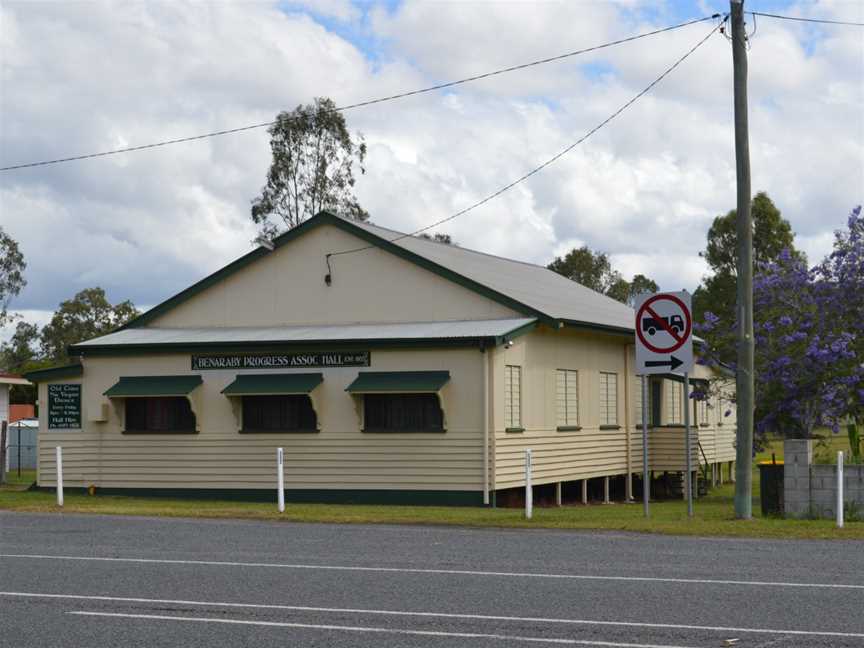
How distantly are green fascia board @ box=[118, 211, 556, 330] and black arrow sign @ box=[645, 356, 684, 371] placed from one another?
7921mm

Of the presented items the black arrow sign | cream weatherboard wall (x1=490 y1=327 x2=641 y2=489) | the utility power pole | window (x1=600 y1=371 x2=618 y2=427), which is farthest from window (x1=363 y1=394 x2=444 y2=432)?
the black arrow sign

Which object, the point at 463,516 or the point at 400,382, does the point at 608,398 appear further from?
the point at 463,516

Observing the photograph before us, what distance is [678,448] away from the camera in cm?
3095

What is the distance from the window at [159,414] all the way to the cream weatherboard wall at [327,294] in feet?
7.03

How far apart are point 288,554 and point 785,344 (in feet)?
51.7

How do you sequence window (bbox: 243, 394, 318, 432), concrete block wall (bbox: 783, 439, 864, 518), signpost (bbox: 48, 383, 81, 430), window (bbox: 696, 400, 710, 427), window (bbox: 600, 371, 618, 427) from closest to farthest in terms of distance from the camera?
concrete block wall (bbox: 783, 439, 864, 518) < window (bbox: 243, 394, 318, 432) < signpost (bbox: 48, 383, 81, 430) < window (bbox: 600, 371, 618, 427) < window (bbox: 696, 400, 710, 427)

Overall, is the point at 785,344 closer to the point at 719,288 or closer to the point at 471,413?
the point at 471,413

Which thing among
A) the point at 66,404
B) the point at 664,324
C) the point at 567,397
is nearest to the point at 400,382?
the point at 567,397

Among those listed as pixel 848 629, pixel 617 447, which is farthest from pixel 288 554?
pixel 617 447

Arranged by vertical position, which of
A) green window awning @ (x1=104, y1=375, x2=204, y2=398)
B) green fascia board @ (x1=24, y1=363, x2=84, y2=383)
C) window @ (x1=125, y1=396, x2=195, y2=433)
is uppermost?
green fascia board @ (x1=24, y1=363, x2=84, y2=383)

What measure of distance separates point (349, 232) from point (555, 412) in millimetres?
5747

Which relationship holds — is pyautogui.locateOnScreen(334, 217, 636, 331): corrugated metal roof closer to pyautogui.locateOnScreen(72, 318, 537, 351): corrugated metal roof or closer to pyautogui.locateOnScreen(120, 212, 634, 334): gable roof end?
pyautogui.locateOnScreen(120, 212, 634, 334): gable roof end

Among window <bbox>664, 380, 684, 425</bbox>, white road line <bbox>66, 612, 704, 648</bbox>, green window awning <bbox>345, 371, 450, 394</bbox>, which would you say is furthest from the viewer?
window <bbox>664, 380, 684, 425</bbox>

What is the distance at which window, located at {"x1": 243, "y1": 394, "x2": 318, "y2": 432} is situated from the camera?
84.6 ft
